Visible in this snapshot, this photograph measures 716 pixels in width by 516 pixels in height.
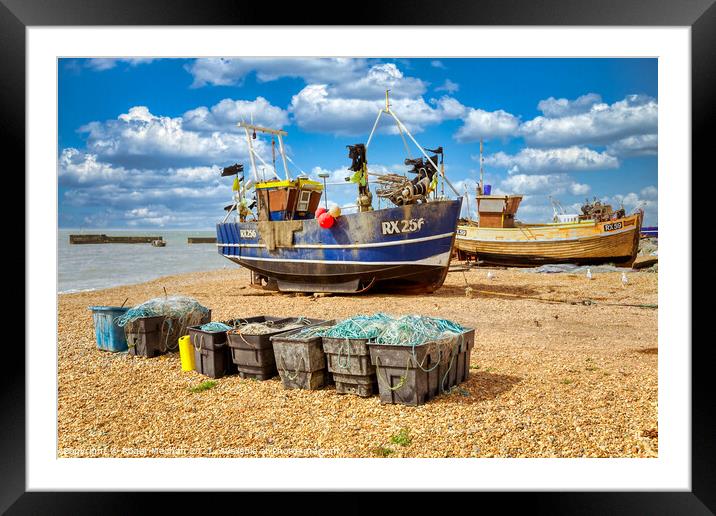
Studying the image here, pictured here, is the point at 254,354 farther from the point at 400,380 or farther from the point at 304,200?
the point at 304,200

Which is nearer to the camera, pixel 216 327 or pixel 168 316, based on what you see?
pixel 216 327

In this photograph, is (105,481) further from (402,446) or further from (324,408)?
(402,446)

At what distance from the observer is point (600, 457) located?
4.87 metres

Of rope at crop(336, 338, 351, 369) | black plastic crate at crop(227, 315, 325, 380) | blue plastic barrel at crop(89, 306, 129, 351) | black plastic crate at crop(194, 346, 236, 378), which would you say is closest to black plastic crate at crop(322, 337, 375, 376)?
rope at crop(336, 338, 351, 369)

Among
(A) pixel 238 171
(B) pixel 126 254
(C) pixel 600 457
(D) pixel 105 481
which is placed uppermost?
(A) pixel 238 171

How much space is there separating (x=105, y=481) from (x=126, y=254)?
89.5ft

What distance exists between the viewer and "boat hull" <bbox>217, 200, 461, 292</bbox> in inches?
522

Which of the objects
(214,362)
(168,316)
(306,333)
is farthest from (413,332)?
(168,316)

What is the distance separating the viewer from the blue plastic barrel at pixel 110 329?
839 cm

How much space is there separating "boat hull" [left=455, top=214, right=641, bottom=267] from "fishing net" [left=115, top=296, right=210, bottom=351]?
659 inches
